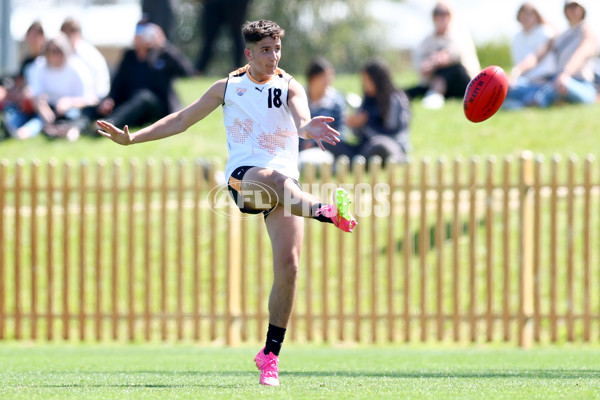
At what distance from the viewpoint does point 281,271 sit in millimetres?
5895

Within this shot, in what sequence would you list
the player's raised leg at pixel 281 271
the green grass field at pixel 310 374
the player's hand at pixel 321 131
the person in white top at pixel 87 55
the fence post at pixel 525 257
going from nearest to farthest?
the green grass field at pixel 310 374, the player's hand at pixel 321 131, the player's raised leg at pixel 281 271, the fence post at pixel 525 257, the person in white top at pixel 87 55

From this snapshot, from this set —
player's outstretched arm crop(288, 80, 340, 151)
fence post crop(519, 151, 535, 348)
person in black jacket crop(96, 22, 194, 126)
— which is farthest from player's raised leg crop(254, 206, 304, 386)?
person in black jacket crop(96, 22, 194, 126)

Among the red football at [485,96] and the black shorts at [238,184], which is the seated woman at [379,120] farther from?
the black shorts at [238,184]

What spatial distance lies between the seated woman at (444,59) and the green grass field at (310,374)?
664cm

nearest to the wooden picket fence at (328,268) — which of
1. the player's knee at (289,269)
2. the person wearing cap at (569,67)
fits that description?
the person wearing cap at (569,67)

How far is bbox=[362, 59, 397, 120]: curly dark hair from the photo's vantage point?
12.7 meters

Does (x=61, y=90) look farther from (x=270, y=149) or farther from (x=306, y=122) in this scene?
(x=306, y=122)

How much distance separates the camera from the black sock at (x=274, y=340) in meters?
5.97

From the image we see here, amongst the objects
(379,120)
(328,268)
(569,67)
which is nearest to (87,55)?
(379,120)

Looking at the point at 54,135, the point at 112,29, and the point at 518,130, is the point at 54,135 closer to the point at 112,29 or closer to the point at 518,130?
the point at 518,130

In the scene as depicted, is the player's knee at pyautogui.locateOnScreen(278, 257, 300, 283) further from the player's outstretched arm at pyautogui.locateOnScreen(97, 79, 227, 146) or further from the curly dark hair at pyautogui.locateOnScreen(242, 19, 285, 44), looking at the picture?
the curly dark hair at pyautogui.locateOnScreen(242, 19, 285, 44)

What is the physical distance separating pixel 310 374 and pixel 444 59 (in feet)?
31.8

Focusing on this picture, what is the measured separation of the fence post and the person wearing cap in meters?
4.46

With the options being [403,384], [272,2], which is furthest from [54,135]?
[272,2]
